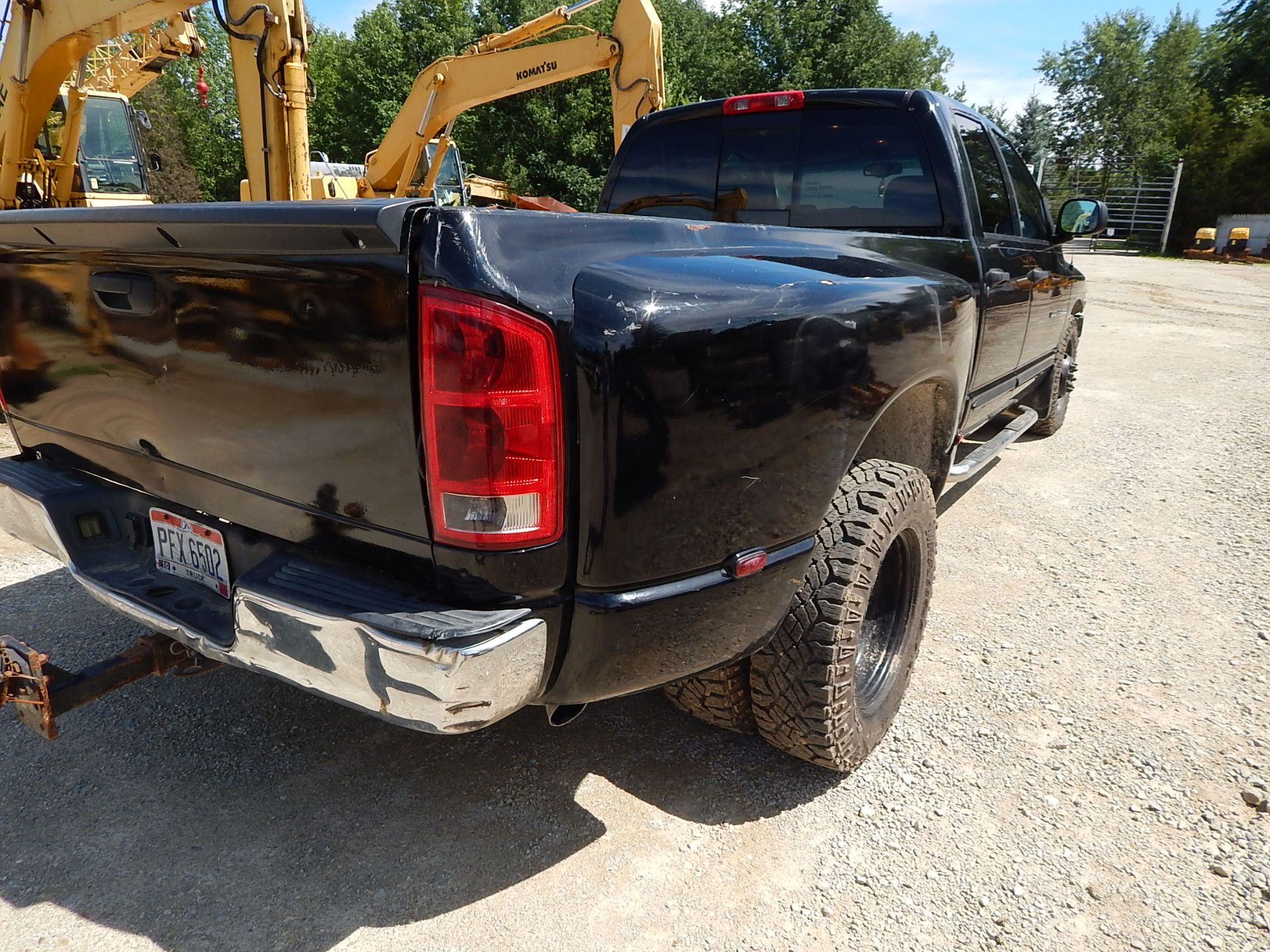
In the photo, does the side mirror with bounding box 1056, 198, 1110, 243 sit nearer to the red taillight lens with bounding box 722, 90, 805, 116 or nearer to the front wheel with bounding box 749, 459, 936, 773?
the red taillight lens with bounding box 722, 90, 805, 116

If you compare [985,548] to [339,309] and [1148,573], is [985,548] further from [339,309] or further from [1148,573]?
[339,309]

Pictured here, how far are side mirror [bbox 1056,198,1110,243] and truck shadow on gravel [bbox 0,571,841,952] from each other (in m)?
3.46

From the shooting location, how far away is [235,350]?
1815 millimetres

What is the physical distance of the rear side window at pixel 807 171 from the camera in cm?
331

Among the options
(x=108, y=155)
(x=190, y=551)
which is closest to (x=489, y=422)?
(x=190, y=551)

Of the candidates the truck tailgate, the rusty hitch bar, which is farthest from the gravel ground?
the truck tailgate

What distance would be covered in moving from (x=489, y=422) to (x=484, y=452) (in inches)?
2.3

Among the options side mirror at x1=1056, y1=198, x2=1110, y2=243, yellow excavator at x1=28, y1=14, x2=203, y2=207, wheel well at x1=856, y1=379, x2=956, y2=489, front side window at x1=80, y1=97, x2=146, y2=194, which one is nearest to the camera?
wheel well at x1=856, y1=379, x2=956, y2=489

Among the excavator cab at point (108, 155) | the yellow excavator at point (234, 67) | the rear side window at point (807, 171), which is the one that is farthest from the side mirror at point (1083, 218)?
the excavator cab at point (108, 155)

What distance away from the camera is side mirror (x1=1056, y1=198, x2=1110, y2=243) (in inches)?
168

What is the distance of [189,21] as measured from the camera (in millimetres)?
8844

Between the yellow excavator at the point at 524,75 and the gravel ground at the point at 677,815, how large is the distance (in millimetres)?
6185

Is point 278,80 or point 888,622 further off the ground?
point 278,80

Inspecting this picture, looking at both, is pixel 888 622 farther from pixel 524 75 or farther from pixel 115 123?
pixel 115 123
